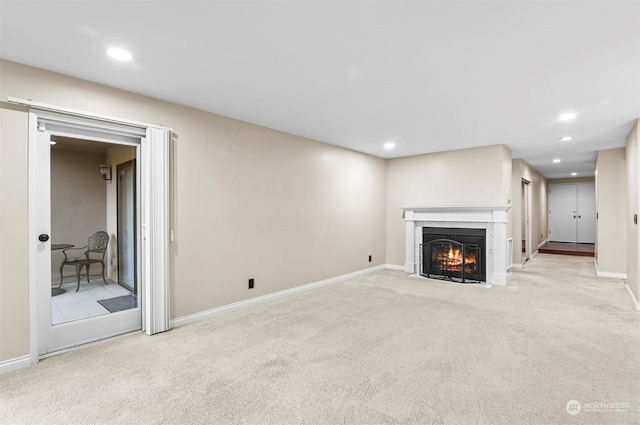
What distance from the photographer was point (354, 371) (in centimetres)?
239

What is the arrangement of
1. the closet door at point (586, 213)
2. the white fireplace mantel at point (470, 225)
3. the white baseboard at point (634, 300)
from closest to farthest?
1. the white baseboard at point (634, 300)
2. the white fireplace mantel at point (470, 225)
3. the closet door at point (586, 213)

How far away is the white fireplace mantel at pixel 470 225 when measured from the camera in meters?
5.25

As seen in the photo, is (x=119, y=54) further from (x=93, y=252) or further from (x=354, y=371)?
(x=354, y=371)

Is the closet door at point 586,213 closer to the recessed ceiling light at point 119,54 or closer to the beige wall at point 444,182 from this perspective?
the beige wall at point 444,182

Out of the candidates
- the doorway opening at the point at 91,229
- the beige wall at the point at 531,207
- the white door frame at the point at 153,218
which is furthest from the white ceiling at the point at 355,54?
the beige wall at the point at 531,207

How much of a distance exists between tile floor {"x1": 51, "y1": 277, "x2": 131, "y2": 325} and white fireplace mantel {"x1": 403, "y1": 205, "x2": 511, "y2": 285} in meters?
4.83

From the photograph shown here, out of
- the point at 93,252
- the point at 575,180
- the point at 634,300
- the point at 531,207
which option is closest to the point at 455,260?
the point at 634,300

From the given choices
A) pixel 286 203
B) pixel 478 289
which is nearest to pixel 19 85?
pixel 286 203

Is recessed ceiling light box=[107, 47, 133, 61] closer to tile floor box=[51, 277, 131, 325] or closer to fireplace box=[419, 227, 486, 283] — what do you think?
tile floor box=[51, 277, 131, 325]

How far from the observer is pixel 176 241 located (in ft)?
10.9

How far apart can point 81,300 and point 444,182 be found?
5.61 meters

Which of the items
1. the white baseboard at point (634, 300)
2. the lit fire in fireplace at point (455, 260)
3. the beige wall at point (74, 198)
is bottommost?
the white baseboard at point (634, 300)

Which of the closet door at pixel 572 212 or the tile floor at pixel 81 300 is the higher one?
the closet door at pixel 572 212

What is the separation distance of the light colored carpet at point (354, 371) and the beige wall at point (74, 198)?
1006mm
